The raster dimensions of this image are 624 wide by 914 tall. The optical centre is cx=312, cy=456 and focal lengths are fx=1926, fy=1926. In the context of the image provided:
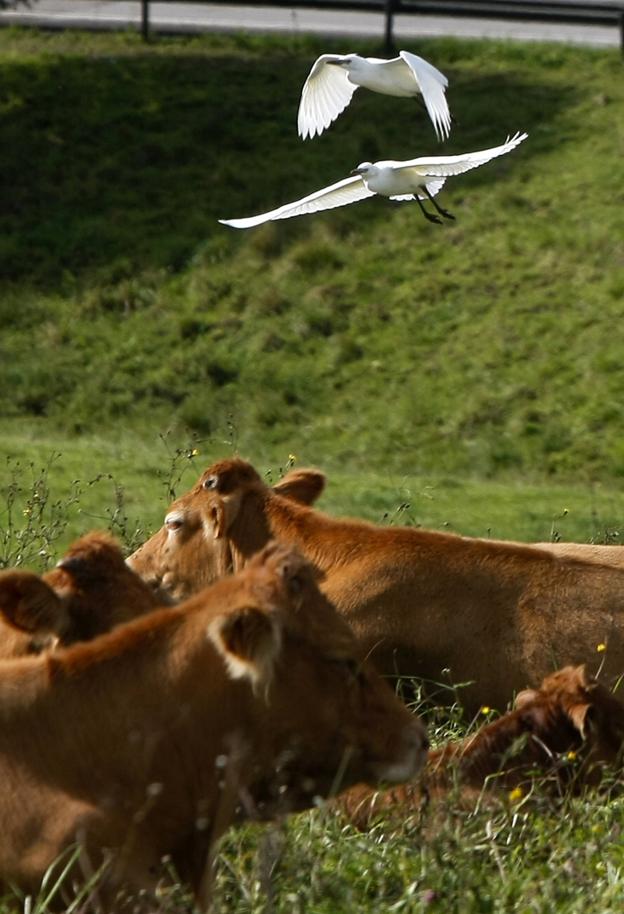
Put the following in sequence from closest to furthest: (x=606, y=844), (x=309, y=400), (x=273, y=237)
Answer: (x=606, y=844), (x=309, y=400), (x=273, y=237)

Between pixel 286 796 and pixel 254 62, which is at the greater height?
pixel 286 796

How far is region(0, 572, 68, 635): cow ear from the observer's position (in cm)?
603

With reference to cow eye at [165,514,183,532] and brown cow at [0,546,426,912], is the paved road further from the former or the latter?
brown cow at [0,546,426,912]

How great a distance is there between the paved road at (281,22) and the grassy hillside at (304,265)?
108 cm

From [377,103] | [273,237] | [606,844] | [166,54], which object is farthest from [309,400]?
[606,844]

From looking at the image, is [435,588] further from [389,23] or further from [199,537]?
[389,23]

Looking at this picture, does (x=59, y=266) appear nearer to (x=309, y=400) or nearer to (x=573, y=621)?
(x=309, y=400)

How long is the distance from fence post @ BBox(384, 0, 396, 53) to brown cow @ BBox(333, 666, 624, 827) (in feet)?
68.3

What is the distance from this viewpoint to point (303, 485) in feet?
30.2

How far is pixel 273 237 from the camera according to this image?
74.0 feet

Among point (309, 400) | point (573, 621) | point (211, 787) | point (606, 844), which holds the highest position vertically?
point (211, 787)

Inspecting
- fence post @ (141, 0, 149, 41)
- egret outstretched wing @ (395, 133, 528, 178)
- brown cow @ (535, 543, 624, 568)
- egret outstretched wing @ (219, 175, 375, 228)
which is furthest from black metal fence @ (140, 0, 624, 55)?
brown cow @ (535, 543, 624, 568)

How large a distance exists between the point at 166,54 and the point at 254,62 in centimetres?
128

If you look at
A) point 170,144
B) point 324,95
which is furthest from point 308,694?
point 170,144
